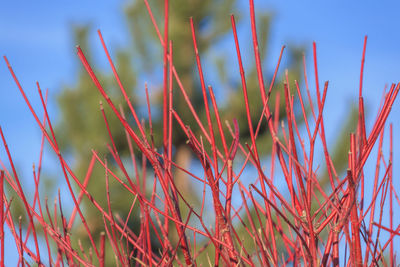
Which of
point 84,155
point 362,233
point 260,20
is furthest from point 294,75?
point 362,233

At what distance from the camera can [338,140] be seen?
573 cm

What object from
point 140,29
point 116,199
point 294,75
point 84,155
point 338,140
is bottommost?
point 116,199

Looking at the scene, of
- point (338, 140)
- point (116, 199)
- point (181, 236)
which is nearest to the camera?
point (181, 236)

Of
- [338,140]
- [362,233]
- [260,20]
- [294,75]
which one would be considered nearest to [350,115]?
[338,140]

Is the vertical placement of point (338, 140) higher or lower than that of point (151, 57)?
lower

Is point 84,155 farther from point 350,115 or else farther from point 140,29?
point 350,115

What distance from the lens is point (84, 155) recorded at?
5.53 meters

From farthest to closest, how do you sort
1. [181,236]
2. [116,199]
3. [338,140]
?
[338,140]
[116,199]
[181,236]

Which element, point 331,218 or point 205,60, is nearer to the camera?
point 331,218

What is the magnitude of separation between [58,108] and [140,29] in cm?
135

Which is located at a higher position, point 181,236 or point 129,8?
point 129,8

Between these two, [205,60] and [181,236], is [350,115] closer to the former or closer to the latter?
[205,60]

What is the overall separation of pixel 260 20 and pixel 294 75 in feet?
2.47

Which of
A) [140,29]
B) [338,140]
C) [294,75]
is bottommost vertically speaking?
[338,140]
